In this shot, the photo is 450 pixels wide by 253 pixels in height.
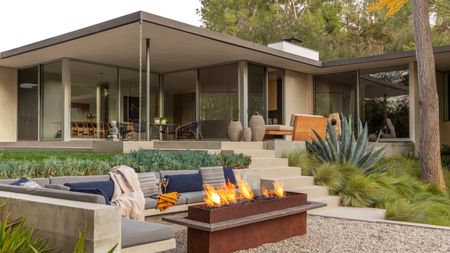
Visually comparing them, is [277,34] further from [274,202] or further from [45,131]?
[274,202]

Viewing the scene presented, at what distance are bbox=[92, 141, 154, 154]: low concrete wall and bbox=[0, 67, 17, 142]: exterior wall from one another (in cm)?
586

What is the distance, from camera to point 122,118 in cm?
1471

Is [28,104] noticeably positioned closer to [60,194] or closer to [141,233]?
[60,194]

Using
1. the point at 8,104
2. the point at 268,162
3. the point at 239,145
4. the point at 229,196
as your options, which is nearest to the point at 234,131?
the point at 239,145

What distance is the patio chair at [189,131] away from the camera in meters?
13.8

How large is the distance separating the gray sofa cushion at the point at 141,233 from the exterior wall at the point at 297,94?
37.9 ft

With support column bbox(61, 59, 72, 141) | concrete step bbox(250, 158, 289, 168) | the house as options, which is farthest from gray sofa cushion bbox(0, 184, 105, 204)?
support column bbox(61, 59, 72, 141)

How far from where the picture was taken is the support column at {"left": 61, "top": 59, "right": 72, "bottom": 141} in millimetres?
13102

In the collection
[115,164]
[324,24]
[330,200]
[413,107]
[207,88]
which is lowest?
[330,200]

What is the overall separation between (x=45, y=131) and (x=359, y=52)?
19.1 meters

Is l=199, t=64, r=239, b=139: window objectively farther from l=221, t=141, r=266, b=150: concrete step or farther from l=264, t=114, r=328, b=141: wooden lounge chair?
l=221, t=141, r=266, b=150: concrete step

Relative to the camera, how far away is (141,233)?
369 cm

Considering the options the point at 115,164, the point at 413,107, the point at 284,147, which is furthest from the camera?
the point at 413,107

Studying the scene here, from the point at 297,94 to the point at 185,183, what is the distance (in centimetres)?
951
